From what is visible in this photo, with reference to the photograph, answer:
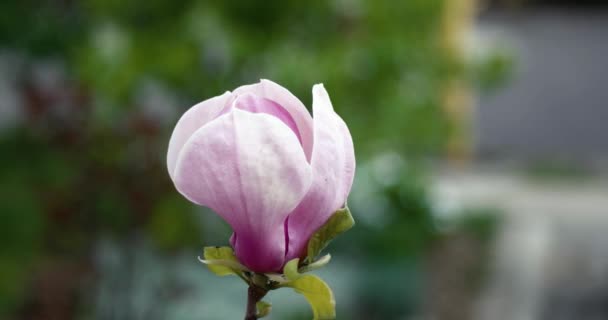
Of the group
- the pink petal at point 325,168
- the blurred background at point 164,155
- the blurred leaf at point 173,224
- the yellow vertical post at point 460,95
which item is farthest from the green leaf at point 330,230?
the yellow vertical post at point 460,95

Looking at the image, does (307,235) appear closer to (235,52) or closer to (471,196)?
(235,52)

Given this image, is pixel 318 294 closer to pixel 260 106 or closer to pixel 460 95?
pixel 260 106

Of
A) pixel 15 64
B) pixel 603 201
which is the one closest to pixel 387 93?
pixel 15 64

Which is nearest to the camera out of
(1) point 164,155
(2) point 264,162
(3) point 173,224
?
(2) point 264,162

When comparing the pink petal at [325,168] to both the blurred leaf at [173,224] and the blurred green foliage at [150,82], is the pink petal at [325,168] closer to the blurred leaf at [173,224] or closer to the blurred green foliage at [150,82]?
the blurred green foliage at [150,82]

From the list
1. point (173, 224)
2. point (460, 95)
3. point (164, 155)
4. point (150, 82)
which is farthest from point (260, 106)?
point (460, 95)
